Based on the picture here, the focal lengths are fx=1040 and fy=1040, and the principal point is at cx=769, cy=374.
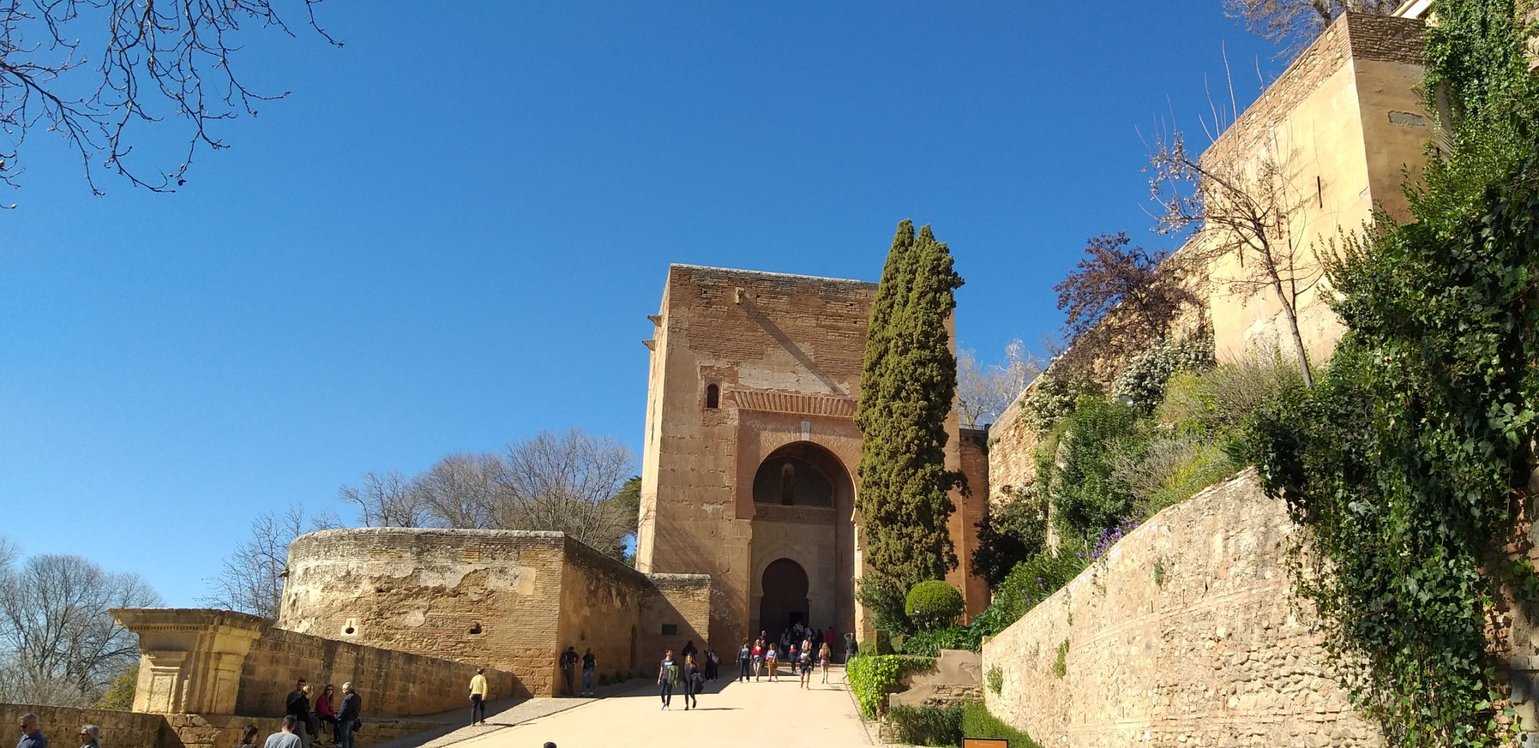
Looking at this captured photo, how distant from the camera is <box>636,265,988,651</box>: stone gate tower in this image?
24266mm

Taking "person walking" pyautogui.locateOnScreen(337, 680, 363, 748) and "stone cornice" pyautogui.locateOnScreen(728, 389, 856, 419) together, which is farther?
Result: "stone cornice" pyautogui.locateOnScreen(728, 389, 856, 419)

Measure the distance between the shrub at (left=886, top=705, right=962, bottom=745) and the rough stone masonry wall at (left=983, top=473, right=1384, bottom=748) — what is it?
286cm

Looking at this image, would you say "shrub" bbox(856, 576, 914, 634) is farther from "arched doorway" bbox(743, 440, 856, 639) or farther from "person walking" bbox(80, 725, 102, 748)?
"person walking" bbox(80, 725, 102, 748)

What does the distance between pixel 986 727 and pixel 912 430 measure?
7.30 meters

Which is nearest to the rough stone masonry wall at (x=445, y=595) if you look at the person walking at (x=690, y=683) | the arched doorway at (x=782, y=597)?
the person walking at (x=690, y=683)

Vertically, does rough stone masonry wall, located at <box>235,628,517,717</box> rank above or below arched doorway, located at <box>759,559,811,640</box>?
below

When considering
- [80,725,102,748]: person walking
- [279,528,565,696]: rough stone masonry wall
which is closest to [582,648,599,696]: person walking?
[279,528,565,696]: rough stone masonry wall

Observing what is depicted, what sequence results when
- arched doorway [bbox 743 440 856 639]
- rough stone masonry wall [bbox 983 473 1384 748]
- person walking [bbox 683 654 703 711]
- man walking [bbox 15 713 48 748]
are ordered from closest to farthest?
rough stone masonry wall [bbox 983 473 1384 748] < man walking [bbox 15 713 48 748] < person walking [bbox 683 654 703 711] < arched doorway [bbox 743 440 856 639]

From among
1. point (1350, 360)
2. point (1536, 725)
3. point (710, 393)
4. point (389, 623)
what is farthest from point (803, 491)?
point (1536, 725)

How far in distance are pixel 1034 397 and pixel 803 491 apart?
7435 mm

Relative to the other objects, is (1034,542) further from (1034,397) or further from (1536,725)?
(1536,725)

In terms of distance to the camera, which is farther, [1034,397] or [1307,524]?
[1034,397]

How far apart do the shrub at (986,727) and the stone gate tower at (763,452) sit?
958cm

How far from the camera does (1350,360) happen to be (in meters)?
6.93
